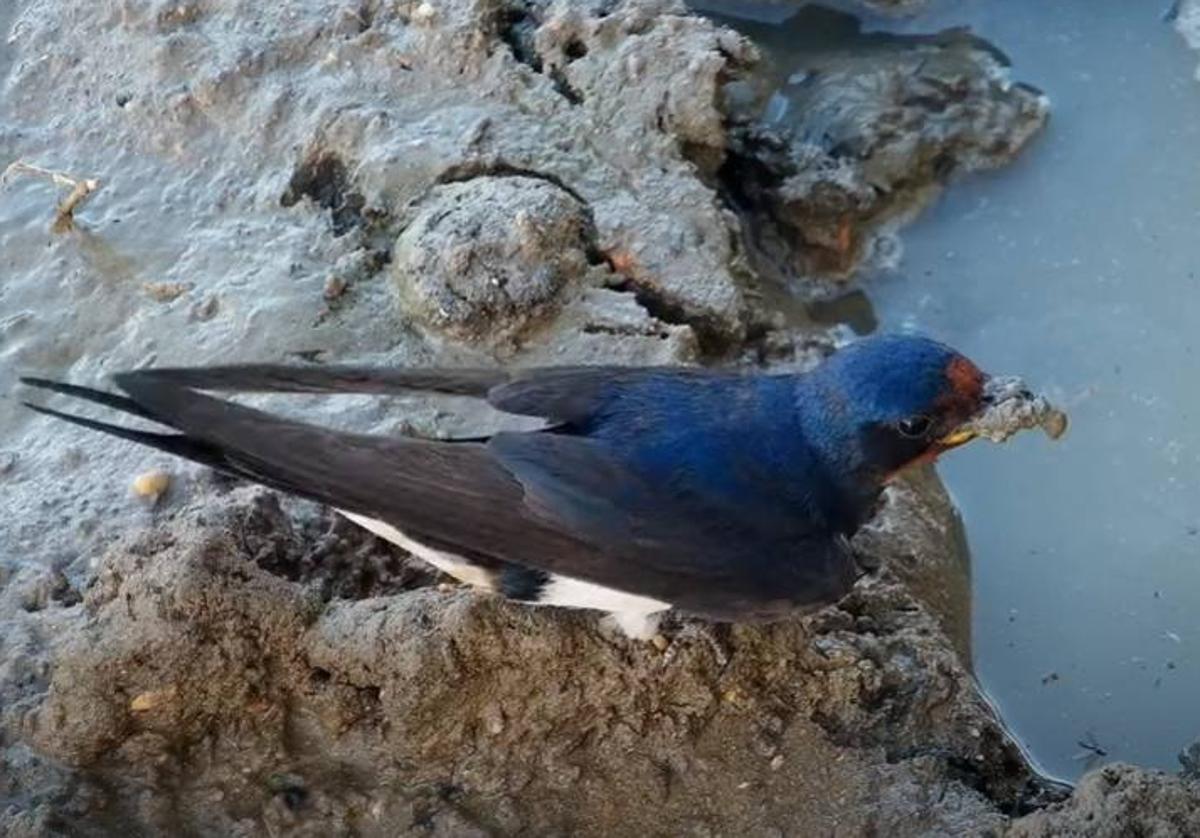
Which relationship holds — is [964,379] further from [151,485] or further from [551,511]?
[151,485]

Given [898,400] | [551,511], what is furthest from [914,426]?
[551,511]

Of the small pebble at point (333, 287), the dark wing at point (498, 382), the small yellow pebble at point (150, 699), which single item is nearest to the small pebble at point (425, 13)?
the small pebble at point (333, 287)

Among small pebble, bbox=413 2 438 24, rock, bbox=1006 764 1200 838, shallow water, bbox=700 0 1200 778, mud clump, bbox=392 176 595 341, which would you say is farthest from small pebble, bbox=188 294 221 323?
rock, bbox=1006 764 1200 838

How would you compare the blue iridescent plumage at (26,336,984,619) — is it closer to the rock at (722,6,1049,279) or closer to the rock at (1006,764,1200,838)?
the rock at (1006,764,1200,838)

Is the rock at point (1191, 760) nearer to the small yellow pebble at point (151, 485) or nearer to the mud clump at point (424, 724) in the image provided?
the mud clump at point (424, 724)

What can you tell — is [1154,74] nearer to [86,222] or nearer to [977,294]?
[977,294]

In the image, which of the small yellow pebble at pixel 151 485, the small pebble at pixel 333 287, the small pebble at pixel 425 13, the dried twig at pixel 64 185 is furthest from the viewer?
the small pebble at pixel 425 13

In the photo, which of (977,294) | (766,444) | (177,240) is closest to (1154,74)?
(977,294)
